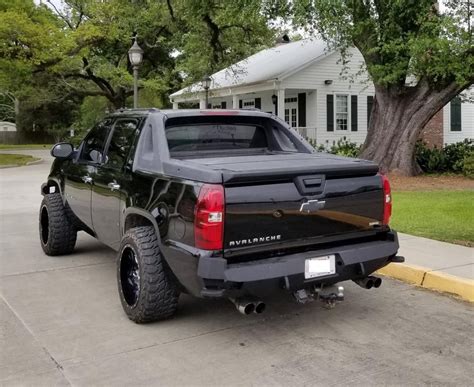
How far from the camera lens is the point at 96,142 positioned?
20.7 feet


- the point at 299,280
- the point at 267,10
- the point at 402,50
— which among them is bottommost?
the point at 299,280

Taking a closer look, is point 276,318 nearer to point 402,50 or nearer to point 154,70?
point 402,50

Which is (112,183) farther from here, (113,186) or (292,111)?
(292,111)

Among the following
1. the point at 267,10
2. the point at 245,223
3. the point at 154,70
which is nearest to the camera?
the point at 245,223

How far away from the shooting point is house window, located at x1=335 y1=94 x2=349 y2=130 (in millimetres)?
24891

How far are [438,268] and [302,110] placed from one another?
1978 cm

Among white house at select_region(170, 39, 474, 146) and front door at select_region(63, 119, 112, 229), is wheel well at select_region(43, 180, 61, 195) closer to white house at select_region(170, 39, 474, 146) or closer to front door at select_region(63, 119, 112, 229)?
front door at select_region(63, 119, 112, 229)

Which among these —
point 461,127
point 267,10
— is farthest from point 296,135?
point 461,127

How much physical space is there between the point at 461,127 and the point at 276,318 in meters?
24.5

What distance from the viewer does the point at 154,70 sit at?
40.8 metres

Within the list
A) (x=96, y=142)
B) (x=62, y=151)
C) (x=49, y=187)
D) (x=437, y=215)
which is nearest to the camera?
(x=96, y=142)

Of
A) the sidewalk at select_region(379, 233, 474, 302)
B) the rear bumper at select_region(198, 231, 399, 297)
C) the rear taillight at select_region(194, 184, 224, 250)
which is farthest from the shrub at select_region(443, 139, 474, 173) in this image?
the rear taillight at select_region(194, 184, 224, 250)

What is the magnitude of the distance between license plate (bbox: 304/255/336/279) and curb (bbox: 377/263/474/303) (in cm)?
188

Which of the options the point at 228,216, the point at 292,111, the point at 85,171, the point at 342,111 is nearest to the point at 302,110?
the point at 292,111
